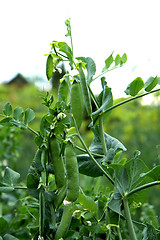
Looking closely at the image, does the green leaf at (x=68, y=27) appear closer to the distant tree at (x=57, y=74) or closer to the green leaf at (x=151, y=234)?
the distant tree at (x=57, y=74)

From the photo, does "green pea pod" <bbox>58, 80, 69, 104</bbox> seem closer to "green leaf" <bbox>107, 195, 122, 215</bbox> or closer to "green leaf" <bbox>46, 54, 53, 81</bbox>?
"green leaf" <bbox>46, 54, 53, 81</bbox>

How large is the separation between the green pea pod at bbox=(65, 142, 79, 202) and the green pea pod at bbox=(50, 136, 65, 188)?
30 millimetres

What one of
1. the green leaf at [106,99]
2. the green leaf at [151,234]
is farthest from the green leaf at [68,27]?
the green leaf at [151,234]

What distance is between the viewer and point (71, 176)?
0.47m

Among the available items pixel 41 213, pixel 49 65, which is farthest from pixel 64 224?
→ pixel 49 65

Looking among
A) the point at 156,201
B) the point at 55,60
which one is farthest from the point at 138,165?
the point at 156,201

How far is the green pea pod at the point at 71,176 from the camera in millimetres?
465

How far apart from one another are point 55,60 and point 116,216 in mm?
264

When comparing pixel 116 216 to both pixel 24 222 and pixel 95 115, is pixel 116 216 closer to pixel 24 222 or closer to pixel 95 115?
pixel 95 115

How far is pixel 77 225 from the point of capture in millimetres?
535

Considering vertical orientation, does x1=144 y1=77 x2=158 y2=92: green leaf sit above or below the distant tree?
below

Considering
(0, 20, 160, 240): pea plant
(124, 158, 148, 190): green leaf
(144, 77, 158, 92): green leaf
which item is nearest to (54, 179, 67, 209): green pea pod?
(0, 20, 160, 240): pea plant

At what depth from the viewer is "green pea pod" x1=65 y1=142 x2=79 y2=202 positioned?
465 mm

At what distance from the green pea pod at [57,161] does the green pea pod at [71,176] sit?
3cm
